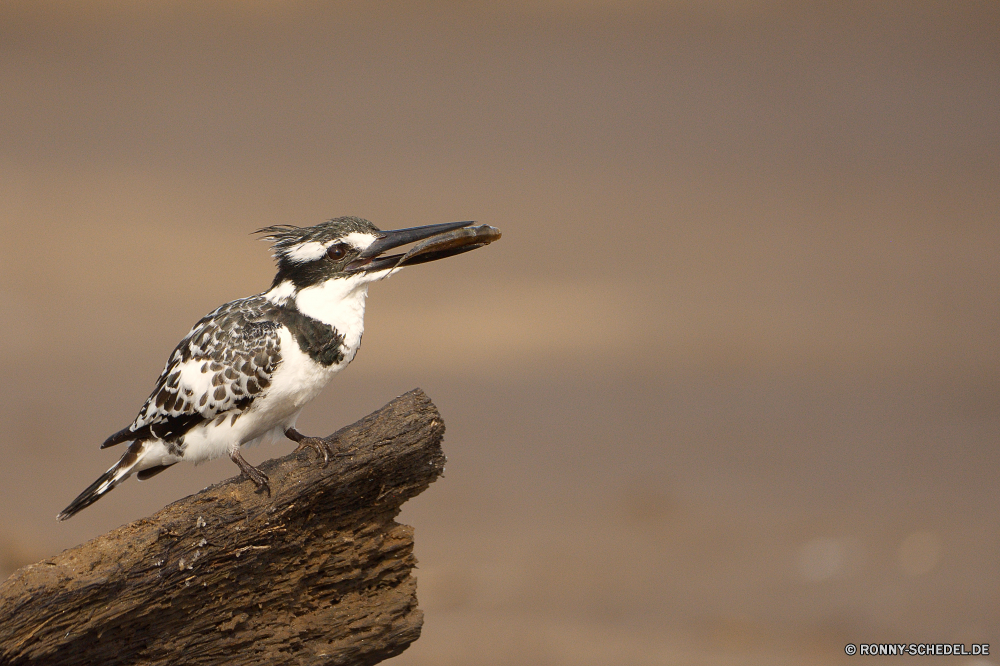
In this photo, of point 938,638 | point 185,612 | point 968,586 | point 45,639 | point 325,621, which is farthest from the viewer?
point 968,586

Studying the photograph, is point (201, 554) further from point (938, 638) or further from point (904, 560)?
point (904, 560)

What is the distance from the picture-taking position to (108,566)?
387 centimetres

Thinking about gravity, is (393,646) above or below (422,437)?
below

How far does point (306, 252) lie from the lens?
14.0ft

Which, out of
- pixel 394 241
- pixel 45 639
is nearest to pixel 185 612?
pixel 45 639

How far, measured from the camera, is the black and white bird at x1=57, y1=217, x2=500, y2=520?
422 centimetres

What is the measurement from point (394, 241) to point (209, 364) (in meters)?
→ 0.93

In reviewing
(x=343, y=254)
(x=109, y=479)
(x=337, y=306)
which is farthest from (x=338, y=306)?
(x=109, y=479)

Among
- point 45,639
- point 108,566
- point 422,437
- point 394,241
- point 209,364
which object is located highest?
point 394,241

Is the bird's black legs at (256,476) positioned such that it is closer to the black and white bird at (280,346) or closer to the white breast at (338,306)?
the black and white bird at (280,346)

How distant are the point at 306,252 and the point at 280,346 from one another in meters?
0.40

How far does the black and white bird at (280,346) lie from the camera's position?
422cm

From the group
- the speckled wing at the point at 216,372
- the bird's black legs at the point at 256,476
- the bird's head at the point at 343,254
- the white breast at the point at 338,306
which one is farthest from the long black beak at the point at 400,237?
the bird's black legs at the point at 256,476

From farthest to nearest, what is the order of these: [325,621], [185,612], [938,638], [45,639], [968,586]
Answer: [968,586], [938,638], [325,621], [185,612], [45,639]
